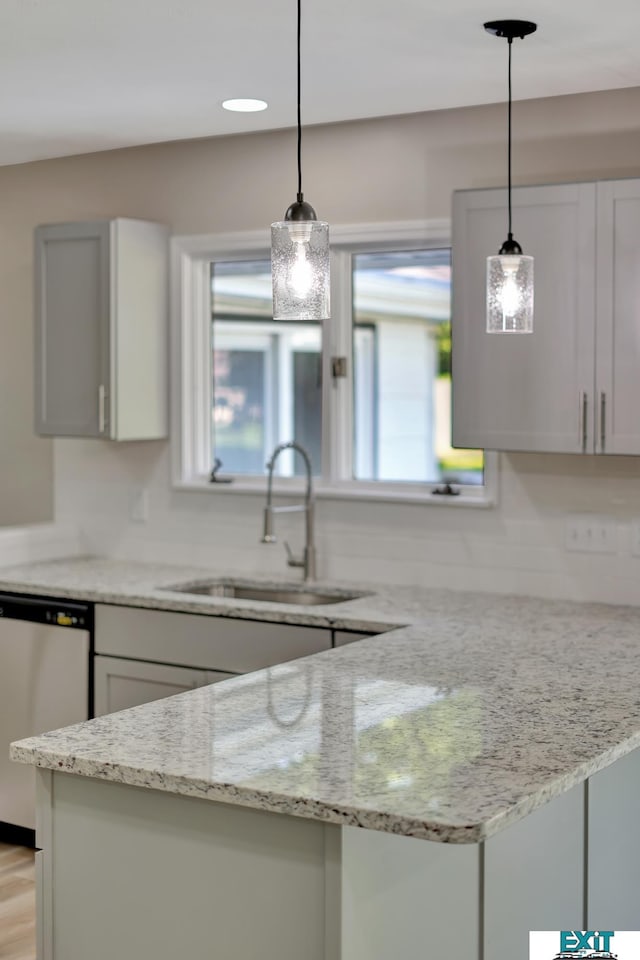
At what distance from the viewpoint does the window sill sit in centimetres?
407

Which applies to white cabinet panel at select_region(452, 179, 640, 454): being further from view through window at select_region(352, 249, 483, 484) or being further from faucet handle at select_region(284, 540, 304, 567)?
view through window at select_region(352, 249, 483, 484)

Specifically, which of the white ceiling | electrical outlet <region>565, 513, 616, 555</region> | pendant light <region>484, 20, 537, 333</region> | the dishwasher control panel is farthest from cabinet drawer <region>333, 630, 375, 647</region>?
the white ceiling

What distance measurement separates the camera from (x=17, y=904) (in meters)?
3.78

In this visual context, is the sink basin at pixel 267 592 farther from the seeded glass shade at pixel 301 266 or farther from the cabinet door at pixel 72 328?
the seeded glass shade at pixel 301 266

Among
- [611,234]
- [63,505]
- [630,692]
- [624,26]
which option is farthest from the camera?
[63,505]

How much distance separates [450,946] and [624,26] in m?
2.21

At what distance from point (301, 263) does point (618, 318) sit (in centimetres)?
133

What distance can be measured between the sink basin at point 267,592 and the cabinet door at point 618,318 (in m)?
1.15

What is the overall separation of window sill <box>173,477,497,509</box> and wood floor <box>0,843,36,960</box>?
1465 mm

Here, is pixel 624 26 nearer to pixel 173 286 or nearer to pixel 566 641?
pixel 566 641

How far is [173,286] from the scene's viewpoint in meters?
4.66

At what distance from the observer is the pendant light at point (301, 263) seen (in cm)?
240

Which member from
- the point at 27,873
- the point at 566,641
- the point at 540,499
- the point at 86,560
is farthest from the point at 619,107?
the point at 27,873

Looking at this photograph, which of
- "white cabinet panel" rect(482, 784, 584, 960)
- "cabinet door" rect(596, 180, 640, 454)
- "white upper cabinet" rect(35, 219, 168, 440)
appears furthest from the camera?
"white upper cabinet" rect(35, 219, 168, 440)
